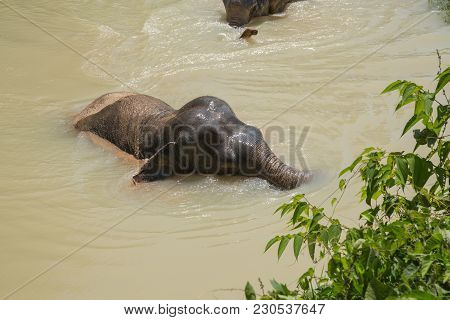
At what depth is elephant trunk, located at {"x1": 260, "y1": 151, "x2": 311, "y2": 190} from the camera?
261 inches

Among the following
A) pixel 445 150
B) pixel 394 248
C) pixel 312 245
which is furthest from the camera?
pixel 445 150

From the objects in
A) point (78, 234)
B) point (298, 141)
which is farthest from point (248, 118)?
point (78, 234)

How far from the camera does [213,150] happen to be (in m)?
6.98

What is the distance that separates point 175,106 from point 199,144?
2.12 metres

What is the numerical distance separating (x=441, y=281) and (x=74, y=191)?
495cm

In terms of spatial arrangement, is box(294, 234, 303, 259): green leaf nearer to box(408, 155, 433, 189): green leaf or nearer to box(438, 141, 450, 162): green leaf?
box(408, 155, 433, 189): green leaf

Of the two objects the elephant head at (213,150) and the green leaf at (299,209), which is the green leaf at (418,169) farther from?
the elephant head at (213,150)

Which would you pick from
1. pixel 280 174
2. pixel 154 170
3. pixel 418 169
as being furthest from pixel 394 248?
pixel 154 170

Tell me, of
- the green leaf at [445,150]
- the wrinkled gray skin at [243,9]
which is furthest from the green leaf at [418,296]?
the wrinkled gray skin at [243,9]

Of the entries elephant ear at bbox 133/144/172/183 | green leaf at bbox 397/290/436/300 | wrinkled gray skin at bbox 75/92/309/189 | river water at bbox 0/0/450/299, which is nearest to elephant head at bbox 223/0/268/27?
river water at bbox 0/0/450/299

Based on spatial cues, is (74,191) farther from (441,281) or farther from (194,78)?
(441,281)

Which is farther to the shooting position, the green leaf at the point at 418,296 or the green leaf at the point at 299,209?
the green leaf at the point at 299,209

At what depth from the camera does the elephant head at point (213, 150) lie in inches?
268

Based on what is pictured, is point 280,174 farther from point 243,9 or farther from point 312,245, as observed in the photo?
point 243,9
